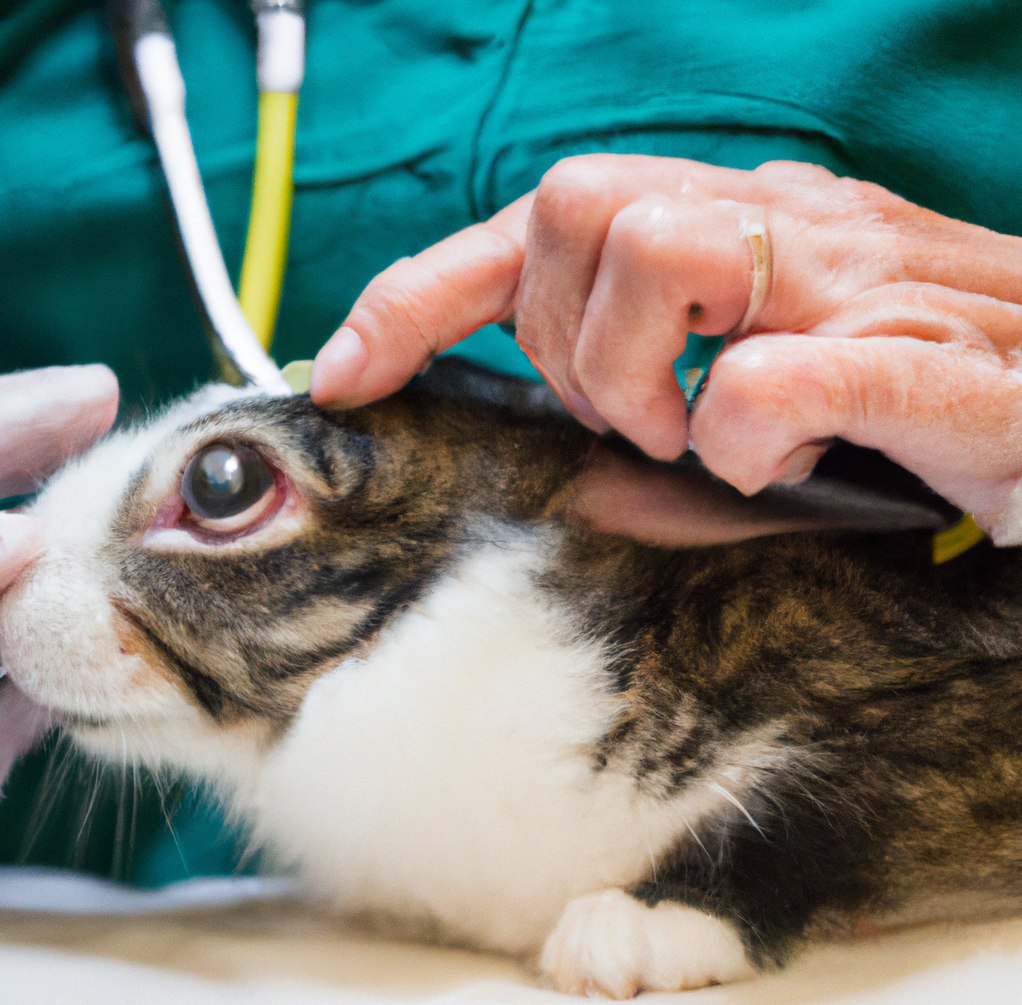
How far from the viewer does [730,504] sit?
1.65 ft

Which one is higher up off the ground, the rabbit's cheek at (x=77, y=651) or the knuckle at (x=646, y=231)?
the knuckle at (x=646, y=231)

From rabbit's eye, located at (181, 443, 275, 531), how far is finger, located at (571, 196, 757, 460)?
0.20m

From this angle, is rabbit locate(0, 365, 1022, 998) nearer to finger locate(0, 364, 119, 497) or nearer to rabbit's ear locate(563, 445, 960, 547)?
rabbit's ear locate(563, 445, 960, 547)

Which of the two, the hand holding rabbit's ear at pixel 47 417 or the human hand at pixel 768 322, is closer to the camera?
the human hand at pixel 768 322

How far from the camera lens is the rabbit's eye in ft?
1.60

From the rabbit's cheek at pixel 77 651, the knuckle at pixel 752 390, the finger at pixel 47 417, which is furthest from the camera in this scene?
the finger at pixel 47 417

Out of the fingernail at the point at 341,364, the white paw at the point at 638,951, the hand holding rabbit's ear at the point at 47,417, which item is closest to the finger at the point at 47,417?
the hand holding rabbit's ear at the point at 47,417

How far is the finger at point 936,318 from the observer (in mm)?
392

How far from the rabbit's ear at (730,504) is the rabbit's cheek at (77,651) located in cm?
27

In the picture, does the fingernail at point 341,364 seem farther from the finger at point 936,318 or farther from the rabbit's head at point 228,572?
the finger at point 936,318

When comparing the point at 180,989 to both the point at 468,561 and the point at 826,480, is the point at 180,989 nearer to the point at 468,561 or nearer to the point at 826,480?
the point at 468,561

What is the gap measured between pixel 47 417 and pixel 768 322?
0.53 metres

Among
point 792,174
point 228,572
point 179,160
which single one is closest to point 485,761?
point 228,572

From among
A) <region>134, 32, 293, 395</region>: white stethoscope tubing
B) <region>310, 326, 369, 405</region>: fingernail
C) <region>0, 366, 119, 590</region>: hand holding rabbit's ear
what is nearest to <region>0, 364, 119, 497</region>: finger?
<region>0, 366, 119, 590</region>: hand holding rabbit's ear
